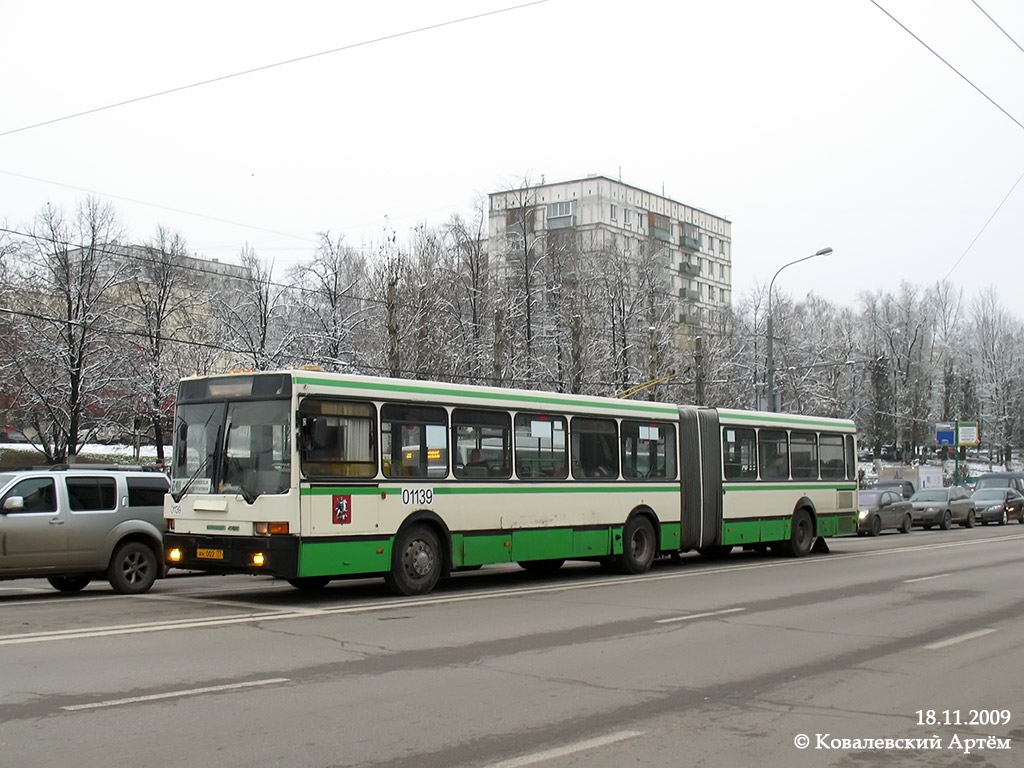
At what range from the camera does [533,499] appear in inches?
672

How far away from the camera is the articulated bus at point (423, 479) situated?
546 inches

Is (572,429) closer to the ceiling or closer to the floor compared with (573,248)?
closer to the floor

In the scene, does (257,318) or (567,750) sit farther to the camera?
(257,318)

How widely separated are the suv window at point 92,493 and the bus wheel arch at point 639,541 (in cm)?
839

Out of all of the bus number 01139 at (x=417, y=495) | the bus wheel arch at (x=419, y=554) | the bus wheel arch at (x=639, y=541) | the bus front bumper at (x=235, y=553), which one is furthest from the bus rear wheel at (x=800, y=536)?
the bus front bumper at (x=235, y=553)

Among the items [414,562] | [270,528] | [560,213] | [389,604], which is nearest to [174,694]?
[270,528]

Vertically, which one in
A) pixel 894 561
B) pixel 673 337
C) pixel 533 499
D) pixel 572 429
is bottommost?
pixel 894 561

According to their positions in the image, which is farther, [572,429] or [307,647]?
[572,429]

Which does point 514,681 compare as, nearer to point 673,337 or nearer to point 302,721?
point 302,721

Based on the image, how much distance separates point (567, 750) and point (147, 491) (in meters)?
11.0

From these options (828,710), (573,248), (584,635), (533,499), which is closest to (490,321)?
(573,248)

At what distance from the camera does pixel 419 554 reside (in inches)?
597

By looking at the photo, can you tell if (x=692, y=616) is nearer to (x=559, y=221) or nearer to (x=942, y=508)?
(x=942, y=508)

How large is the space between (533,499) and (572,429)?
1.62 metres
